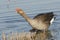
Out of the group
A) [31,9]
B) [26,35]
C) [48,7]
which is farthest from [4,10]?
[26,35]

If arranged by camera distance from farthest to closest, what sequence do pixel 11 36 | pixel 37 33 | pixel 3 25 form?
pixel 3 25, pixel 37 33, pixel 11 36

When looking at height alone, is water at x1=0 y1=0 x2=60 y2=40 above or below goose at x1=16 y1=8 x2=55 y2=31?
below

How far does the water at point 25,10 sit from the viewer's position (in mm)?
12477

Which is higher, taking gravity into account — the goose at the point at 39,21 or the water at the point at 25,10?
the goose at the point at 39,21

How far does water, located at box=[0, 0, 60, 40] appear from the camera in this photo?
1248 centimetres

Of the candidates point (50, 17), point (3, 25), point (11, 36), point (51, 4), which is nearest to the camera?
point (11, 36)

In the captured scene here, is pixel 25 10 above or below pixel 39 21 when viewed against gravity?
below

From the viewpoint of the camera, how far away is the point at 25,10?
1638cm

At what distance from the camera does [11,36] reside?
386 inches

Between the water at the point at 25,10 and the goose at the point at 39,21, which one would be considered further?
the water at the point at 25,10

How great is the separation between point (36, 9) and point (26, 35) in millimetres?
6334

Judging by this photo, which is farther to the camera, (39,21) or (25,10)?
(25,10)

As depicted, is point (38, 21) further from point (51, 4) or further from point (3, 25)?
point (51, 4)

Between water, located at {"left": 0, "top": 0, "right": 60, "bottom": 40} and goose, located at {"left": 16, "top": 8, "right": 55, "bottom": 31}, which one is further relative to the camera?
water, located at {"left": 0, "top": 0, "right": 60, "bottom": 40}
